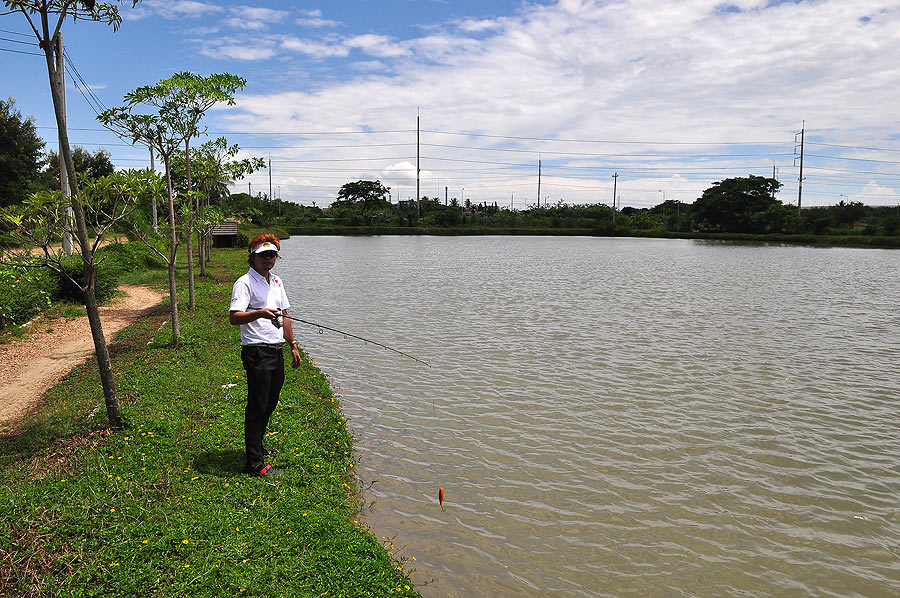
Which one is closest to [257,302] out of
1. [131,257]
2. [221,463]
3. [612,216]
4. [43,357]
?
[221,463]

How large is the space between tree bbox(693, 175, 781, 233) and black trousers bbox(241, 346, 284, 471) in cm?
7965

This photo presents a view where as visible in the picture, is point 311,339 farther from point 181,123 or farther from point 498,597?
point 498,597

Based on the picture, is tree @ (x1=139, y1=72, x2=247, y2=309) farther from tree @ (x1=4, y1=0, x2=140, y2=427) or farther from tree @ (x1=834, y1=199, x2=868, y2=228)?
tree @ (x1=834, y1=199, x2=868, y2=228)

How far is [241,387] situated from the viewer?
8203mm

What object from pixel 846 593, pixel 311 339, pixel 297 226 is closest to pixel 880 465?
pixel 846 593

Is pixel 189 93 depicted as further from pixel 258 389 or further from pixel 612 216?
pixel 612 216

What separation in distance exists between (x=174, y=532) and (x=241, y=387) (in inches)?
159

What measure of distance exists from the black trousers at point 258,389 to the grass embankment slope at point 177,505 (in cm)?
29

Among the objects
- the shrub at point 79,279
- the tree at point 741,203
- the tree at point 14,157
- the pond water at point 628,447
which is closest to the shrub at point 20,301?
the shrub at point 79,279

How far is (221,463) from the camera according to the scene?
18.5 ft

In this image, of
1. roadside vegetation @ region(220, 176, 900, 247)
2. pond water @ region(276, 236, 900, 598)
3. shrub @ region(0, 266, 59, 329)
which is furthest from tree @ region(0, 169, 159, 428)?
roadside vegetation @ region(220, 176, 900, 247)

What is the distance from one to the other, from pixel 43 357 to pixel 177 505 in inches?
262

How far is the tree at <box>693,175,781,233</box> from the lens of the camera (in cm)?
7456

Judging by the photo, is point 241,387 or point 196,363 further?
point 196,363
